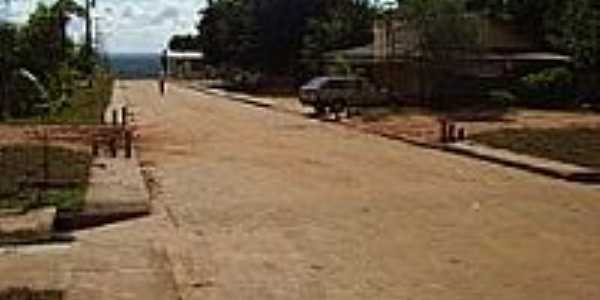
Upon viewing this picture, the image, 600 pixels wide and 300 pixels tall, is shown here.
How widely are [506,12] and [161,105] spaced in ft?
66.7

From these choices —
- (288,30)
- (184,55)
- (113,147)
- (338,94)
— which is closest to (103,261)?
(113,147)

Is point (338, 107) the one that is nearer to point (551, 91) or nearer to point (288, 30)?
point (551, 91)

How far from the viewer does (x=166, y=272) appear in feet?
44.2

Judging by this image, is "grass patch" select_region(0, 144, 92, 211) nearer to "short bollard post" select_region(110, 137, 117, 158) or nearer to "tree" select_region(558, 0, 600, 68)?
"short bollard post" select_region(110, 137, 117, 158)

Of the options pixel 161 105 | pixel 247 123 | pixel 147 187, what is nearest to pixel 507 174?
pixel 147 187

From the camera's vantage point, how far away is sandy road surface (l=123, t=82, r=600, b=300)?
12.6 m

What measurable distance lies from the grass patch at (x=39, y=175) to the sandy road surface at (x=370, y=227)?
149cm

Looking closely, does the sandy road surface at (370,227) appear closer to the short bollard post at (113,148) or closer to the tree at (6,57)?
the short bollard post at (113,148)

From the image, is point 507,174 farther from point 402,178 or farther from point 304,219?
point 304,219

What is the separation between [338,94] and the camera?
2162 inches

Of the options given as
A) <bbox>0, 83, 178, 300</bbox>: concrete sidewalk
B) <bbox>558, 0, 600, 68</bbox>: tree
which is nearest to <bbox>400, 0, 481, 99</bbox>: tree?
<bbox>558, 0, 600, 68</bbox>: tree

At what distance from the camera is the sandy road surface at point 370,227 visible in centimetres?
1265

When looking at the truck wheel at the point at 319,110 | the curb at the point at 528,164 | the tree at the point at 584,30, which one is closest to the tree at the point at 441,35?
the tree at the point at 584,30

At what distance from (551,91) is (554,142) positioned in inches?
1002
